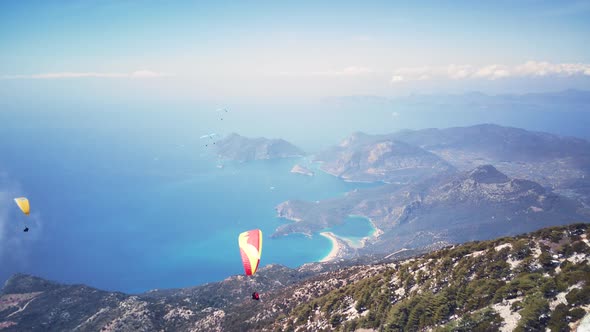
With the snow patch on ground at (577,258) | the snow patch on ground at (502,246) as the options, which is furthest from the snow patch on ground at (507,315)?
the snow patch on ground at (502,246)

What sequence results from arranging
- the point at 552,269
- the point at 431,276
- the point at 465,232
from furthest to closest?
the point at 465,232
the point at 431,276
the point at 552,269

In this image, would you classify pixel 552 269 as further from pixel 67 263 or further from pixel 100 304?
pixel 67 263

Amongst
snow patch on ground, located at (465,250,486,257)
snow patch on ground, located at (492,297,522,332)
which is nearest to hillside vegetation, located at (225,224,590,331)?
snow patch on ground, located at (492,297,522,332)

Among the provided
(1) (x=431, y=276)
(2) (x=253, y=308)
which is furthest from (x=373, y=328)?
(2) (x=253, y=308)

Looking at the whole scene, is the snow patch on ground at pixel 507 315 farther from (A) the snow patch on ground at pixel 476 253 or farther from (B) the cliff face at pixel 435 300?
(A) the snow patch on ground at pixel 476 253

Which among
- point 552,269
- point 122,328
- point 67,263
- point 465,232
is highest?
point 552,269

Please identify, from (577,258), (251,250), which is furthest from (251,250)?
(577,258)
